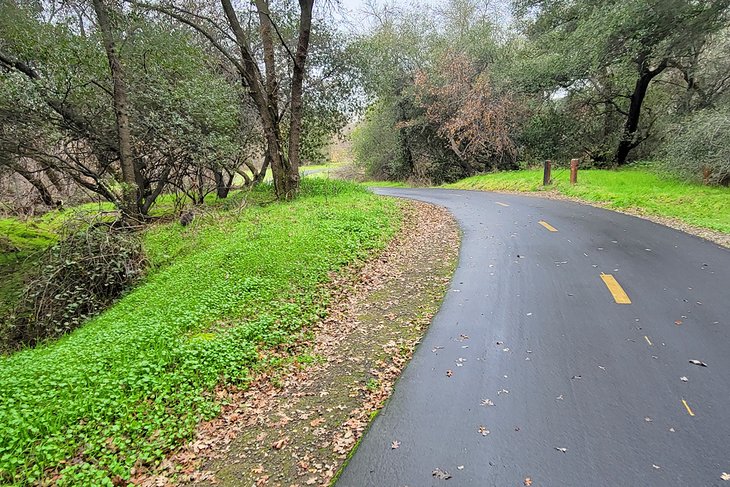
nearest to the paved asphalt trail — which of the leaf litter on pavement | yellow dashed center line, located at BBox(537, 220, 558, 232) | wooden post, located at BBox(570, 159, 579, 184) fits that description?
the leaf litter on pavement

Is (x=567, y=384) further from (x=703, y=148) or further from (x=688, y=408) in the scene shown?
(x=703, y=148)

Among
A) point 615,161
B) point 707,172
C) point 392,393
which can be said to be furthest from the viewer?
point 615,161

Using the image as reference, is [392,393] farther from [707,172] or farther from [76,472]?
[707,172]

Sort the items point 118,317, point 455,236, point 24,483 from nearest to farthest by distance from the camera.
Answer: point 24,483
point 118,317
point 455,236

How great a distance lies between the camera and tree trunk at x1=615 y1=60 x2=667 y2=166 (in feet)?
56.3

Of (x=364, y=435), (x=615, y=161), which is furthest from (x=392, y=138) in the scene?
(x=364, y=435)

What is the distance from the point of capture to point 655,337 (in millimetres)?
4203

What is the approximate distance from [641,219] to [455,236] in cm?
479

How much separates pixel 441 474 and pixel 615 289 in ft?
13.3

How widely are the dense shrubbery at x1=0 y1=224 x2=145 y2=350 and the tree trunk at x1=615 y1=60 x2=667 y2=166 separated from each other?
62.7 feet

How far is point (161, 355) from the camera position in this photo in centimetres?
418

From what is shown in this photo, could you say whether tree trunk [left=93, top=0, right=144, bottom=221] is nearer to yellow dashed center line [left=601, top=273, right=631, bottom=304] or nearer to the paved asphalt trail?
the paved asphalt trail

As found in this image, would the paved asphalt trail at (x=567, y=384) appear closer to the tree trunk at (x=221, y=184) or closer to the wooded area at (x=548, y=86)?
the wooded area at (x=548, y=86)

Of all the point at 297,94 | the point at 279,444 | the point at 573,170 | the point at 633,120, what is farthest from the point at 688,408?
the point at 633,120
